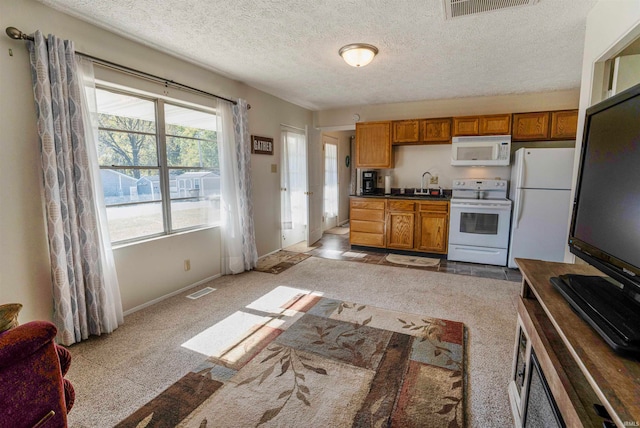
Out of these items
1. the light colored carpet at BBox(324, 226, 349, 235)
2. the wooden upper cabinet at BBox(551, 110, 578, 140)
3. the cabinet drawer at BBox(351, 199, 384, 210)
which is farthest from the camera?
the light colored carpet at BBox(324, 226, 349, 235)

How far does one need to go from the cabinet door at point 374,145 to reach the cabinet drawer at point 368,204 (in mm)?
670

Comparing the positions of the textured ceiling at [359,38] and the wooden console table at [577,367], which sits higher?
the textured ceiling at [359,38]

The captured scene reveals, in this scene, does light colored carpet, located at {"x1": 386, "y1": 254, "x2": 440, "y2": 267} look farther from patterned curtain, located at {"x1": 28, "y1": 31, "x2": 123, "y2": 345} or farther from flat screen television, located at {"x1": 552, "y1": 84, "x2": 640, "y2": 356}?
patterned curtain, located at {"x1": 28, "y1": 31, "x2": 123, "y2": 345}

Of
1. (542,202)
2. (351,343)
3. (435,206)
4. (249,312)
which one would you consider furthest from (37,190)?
(542,202)

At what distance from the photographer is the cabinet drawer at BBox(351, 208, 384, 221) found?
499cm

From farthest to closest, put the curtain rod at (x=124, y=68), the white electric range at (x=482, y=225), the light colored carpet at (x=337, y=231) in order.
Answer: the light colored carpet at (x=337, y=231), the white electric range at (x=482, y=225), the curtain rod at (x=124, y=68)

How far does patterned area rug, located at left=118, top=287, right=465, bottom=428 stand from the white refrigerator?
2.23 metres

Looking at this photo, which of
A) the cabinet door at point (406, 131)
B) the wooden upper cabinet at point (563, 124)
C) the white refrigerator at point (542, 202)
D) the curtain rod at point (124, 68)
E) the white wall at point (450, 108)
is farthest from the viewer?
the cabinet door at point (406, 131)

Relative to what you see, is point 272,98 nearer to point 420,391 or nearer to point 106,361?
point 106,361

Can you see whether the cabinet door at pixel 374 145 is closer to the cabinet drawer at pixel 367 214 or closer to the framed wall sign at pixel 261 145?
the cabinet drawer at pixel 367 214

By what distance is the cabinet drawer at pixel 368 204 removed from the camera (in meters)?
4.96

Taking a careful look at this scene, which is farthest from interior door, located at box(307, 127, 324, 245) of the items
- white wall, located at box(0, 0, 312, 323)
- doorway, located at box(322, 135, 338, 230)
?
white wall, located at box(0, 0, 312, 323)

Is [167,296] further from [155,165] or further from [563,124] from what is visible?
[563,124]

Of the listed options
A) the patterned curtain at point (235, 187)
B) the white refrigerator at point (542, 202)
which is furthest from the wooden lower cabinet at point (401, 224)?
the patterned curtain at point (235, 187)
